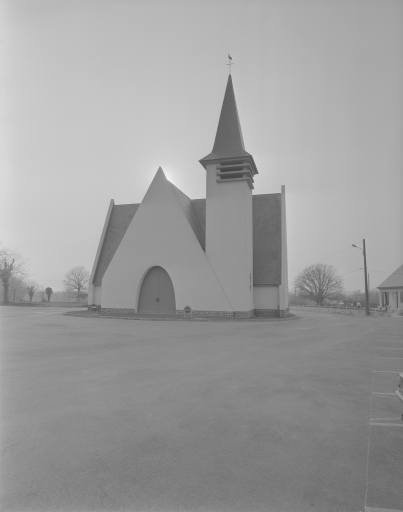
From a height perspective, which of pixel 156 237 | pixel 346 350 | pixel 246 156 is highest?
pixel 246 156

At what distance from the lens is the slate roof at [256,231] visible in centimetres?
2773

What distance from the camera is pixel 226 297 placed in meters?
24.7

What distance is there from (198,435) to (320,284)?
74.9 metres

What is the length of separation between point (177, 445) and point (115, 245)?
29.0 m

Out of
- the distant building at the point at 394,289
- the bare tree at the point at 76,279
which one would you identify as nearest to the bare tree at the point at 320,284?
the distant building at the point at 394,289

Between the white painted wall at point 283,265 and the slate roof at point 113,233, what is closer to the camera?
the white painted wall at point 283,265

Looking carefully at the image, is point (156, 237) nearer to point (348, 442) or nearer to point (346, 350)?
point (346, 350)

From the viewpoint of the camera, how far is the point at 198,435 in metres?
4.29

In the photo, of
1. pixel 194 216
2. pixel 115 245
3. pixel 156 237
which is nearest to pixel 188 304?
pixel 156 237

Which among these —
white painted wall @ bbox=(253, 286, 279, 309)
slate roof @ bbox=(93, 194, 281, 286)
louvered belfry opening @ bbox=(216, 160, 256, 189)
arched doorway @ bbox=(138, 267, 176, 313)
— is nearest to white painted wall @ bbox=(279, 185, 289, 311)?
slate roof @ bbox=(93, 194, 281, 286)

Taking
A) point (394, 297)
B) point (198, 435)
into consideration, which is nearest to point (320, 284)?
point (394, 297)

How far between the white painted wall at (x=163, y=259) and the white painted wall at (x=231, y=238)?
74 cm

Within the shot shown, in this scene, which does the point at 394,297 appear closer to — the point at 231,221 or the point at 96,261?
the point at 231,221

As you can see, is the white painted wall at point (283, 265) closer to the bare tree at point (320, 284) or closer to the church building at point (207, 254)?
the church building at point (207, 254)
